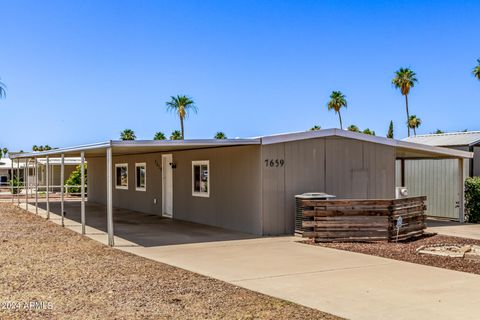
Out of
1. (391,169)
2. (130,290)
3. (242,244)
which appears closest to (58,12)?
(242,244)

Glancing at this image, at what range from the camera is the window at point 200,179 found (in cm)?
1394

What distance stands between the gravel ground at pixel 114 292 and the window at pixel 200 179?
4806 millimetres

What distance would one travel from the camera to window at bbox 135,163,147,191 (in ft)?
59.5

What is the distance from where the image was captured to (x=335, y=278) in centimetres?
707

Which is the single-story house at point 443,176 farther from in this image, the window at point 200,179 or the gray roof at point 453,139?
the window at point 200,179

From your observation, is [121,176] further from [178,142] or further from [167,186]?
[178,142]

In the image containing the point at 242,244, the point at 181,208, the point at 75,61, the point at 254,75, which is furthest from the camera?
the point at 254,75

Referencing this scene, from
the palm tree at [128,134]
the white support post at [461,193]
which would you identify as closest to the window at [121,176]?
the white support post at [461,193]

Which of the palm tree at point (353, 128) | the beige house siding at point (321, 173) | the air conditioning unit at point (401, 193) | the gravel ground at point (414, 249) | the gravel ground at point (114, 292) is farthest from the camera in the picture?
the palm tree at point (353, 128)

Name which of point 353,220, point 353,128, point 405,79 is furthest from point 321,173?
point 353,128

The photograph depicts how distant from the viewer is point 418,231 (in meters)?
11.5

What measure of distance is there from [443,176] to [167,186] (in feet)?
28.8

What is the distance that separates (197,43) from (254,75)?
8497mm

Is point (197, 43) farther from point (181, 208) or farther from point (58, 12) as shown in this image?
point (181, 208)
